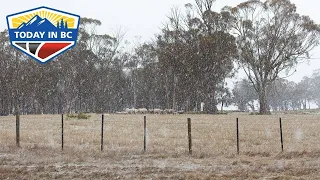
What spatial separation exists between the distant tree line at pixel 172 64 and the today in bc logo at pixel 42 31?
2953 centimetres

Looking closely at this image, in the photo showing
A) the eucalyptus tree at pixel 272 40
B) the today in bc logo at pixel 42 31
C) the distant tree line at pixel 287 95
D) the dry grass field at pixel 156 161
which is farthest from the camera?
the distant tree line at pixel 287 95

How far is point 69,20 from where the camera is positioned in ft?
42.0

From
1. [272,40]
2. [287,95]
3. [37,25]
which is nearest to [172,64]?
[272,40]

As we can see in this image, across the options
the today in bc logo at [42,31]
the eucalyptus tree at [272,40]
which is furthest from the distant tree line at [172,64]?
the today in bc logo at [42,31]

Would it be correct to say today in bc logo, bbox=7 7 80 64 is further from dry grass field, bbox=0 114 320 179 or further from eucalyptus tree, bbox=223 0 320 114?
eucalyptus tree, bbox=223 0 320 114

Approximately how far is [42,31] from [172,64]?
130 feet

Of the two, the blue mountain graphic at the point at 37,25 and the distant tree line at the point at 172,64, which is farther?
the distant tree line at the point at 172,64

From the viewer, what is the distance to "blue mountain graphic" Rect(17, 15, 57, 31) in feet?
40.4

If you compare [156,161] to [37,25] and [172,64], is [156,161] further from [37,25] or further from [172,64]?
[172,64]

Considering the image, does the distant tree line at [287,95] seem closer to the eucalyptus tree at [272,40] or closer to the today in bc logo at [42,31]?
the eucalyptus tree at [272,40]

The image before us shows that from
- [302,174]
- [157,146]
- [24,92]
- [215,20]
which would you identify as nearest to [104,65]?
[24,92]

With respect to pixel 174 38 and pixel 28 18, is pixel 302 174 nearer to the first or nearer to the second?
pixel 28 18

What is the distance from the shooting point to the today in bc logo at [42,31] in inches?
484

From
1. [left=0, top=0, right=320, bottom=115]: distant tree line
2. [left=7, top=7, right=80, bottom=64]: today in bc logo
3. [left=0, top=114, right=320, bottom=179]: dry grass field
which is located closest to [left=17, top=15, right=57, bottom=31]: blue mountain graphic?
[left=7, top=7, right=80, bottom=64]: today in bc logo
